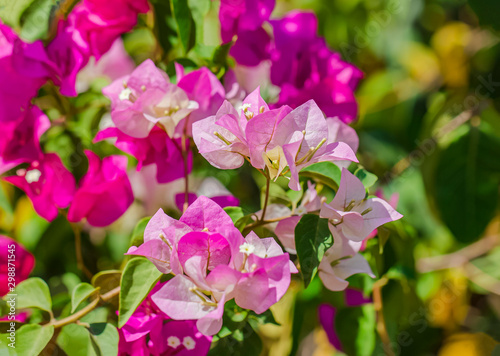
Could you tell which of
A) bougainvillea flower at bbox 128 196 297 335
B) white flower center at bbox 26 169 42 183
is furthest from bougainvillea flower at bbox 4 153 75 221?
bougainvillea flower at bbox 128 196 297 335

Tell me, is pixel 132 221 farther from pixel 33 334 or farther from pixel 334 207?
pixel 334 207

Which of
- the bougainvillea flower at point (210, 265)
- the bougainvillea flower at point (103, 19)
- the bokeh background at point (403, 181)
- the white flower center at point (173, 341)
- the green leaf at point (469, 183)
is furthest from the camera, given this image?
the green leaf at point (469, 183)

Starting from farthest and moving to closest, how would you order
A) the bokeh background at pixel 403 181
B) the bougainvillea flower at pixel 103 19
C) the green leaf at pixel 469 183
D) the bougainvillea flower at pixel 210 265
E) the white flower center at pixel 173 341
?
the green leaf at pixel 469 183, the bokeh background at pixel 403 181, the bougainvillea flower at pixel 103 19, the white flower center at pixel 173 341, the bougainvillea flower at pixel 210 265

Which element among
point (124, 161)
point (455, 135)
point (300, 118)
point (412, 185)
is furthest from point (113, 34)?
point (412, 185)

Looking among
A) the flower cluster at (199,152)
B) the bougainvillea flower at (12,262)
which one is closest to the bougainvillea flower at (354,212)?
the flower cluster at (199,152)

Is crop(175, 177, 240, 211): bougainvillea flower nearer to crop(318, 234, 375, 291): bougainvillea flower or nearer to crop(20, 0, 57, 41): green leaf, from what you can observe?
crop(318, 234, 375, 291): bougainvillea flower

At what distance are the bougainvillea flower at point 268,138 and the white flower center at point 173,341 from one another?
0.21 m

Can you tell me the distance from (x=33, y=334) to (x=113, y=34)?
39cm

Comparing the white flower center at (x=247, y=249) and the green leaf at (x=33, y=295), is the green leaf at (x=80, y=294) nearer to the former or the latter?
the green leaf at (x=33, y=295)

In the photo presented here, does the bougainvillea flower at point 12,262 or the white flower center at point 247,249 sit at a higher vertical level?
the white flower center at point 247,249

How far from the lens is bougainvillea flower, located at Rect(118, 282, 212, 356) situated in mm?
532

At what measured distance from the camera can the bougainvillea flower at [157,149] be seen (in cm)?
59

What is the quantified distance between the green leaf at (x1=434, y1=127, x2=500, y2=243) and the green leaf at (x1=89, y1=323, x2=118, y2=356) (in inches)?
24.2

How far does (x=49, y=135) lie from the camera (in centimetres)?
79
